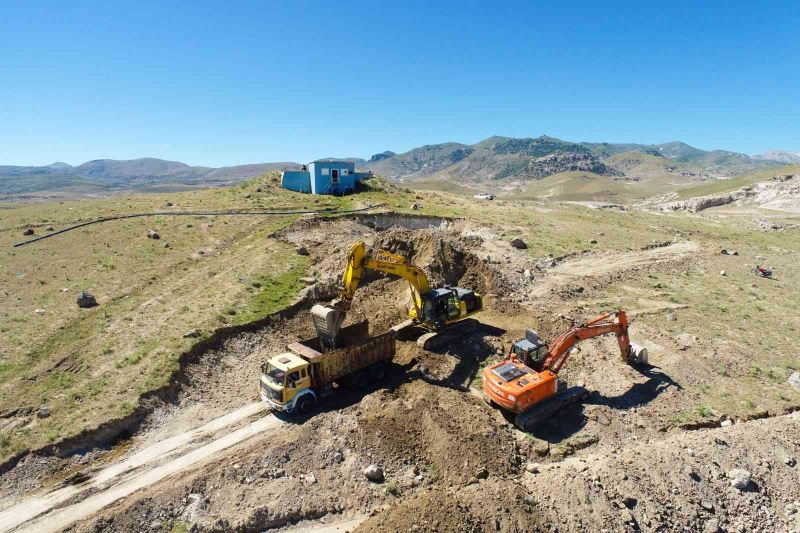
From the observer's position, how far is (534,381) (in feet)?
52.5

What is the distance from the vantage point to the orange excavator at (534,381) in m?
15.7

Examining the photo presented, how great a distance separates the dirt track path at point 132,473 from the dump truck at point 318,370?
4.35 ft

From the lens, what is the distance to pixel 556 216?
51.6 metres

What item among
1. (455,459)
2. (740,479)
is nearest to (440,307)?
(455,459)

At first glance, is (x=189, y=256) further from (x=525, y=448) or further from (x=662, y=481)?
(x=662, y=481)

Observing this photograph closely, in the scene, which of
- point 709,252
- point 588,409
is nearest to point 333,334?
point 588,409

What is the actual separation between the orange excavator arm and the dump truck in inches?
292

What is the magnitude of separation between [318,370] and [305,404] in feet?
4.85

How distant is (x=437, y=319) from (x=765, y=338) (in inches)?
626

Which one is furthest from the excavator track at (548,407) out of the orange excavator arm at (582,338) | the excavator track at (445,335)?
the excavator track at (445,335)

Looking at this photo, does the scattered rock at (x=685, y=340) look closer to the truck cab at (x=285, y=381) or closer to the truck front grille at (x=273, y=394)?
the truck cab at (x=285, y=381)

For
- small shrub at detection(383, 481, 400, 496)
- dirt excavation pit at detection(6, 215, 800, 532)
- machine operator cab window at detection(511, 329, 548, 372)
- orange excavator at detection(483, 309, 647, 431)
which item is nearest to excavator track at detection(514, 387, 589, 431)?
orange excavator at detection(483, 309, 647, 431)

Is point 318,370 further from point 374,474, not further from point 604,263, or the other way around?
point 604,263

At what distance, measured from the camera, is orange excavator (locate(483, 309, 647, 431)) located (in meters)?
15.7
